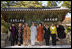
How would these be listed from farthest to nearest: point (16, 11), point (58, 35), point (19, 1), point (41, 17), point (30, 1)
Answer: point (30, 1) < point (19, 1) < point (41, 17) < point (16, 11) < point (58, 35)

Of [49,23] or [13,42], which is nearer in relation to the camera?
[13,42]

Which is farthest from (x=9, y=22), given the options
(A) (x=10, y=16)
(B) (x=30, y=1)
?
(B) (x=30, y=1)

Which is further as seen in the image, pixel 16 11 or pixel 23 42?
pixel 16 11

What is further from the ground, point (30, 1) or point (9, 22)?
point (30, 1)

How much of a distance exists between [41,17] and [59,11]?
1.69 meters

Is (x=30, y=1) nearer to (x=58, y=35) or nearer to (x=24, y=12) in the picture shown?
(x=24, y=12)

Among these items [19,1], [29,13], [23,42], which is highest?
[19,1]

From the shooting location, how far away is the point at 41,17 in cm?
1092

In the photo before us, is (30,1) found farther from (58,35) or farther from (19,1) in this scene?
(58,35)

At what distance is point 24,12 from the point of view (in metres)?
10.5

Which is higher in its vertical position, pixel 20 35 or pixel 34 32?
pixel 34 32

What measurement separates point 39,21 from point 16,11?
223cm

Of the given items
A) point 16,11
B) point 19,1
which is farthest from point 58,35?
point 19,1

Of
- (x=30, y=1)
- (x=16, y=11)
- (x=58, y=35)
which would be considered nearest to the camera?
(x=58, y=35)
